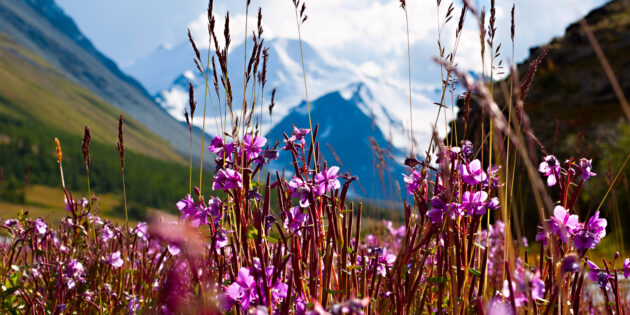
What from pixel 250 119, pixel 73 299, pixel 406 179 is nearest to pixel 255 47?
pixel 250 119

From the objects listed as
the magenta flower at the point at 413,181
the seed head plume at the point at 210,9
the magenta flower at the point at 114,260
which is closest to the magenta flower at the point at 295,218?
the magenta flower at the point at 413,181

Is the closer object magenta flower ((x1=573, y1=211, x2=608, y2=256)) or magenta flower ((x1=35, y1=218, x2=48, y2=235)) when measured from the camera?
magenta flower ((x1=573, y1=211, x2=608, y2=256))

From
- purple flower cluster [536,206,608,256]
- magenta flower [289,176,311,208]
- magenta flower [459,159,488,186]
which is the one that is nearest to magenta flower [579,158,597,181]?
purple flower cluster [536,206,608,256]

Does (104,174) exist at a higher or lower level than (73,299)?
lower

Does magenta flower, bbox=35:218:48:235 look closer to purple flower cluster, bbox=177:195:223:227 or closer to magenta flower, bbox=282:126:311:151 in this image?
purple flower cluster, bbox=177:195:223:227

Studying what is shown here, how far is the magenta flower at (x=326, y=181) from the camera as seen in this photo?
5.57 ft

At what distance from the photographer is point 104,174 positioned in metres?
147

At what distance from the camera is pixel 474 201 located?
1.59m

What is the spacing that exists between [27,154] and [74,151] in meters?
13.1

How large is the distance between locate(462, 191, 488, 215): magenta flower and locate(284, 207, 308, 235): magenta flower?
1.95 ft

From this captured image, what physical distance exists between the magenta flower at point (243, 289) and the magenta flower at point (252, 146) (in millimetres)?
583

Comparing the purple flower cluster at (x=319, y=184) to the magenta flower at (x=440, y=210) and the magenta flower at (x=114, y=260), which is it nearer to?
the magenta flower at (x=440, y=210)

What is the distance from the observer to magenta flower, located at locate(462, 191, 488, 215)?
1.57 meters

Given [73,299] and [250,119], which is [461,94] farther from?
[73,299]
